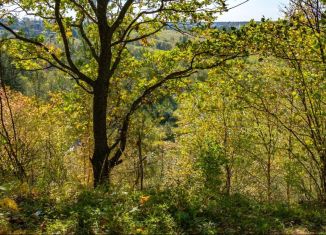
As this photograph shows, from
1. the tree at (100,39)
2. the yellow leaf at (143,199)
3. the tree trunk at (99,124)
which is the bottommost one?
the yellow leaf at (143,199)

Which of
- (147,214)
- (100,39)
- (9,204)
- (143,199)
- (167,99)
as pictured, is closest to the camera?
(147,214)

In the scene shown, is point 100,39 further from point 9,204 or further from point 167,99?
point 9,204

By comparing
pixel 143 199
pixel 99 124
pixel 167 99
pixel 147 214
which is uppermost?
pixel 167 99

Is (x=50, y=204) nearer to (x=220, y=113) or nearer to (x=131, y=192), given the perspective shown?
(x=131, y=192)

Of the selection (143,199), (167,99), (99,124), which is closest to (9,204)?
(143,199)

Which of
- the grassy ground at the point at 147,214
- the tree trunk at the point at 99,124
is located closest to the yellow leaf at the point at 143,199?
the grassy ground at the point at 147,214

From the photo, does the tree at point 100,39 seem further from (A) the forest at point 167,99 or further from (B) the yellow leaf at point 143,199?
(B) the yellow leaf at point 143,199

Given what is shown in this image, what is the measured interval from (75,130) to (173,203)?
1372 cm

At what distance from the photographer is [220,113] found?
68.4 ft

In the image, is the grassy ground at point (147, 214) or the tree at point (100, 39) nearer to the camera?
the grassy ground at point (147, 214)

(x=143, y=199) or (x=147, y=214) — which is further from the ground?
(x=143, y=199)

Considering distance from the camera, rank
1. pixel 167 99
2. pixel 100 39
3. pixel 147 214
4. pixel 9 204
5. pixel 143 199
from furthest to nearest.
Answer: pixel 167 99, pixel 100 39, pixel 143 199, pixel 9 204, pixel 147 214

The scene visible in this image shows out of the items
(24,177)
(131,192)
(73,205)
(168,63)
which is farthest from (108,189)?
(168,63)

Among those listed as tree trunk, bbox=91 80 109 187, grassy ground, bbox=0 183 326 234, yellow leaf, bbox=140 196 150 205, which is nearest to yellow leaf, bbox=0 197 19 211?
grassy ground, bbox=0 183 326 234
